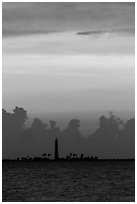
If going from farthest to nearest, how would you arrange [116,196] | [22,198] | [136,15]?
1. [116,196]
2. [22,198]
3. [136,15]

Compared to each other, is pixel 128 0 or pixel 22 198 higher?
pixel 128 0

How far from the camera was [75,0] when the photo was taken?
711 inches

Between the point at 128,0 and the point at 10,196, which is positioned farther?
the point at 10,196

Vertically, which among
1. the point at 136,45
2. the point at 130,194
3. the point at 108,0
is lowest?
the point at 130,194

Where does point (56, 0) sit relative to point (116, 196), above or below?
above

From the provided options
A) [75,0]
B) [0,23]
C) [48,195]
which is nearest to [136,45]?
[75,0]

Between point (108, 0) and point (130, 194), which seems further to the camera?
point (130, 194)

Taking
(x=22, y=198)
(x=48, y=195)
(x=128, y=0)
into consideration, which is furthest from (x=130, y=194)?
(x=128, y=0)

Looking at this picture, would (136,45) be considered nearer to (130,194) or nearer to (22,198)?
(22,198)

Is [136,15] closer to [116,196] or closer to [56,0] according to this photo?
[56,0]

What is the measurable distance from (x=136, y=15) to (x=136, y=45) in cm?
95

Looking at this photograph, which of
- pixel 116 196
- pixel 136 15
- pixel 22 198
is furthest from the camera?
pixel 116 196

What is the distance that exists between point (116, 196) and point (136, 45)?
27.4 meters

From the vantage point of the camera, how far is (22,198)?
40125 millimetres
